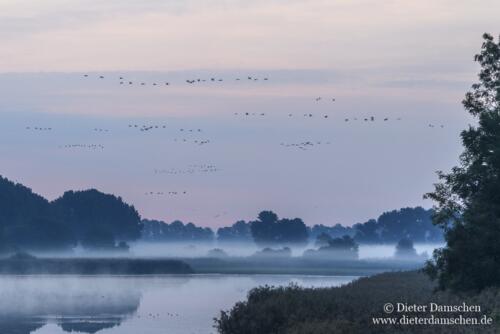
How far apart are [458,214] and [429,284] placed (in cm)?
1307

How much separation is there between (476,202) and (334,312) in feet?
46.5

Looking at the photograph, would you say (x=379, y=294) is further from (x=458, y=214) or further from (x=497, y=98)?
(x=497, y=98)

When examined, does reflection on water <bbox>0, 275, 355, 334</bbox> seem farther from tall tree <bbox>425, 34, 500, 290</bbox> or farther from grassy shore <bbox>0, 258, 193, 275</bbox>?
grassy shore <bbox>0, 258, 193, 275</bbox>

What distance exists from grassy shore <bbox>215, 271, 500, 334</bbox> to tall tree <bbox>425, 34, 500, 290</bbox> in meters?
1.92

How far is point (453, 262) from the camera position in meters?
58.9

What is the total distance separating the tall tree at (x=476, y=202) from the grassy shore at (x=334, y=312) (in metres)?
1.92

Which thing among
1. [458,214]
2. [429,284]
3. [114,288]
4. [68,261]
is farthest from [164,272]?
[458,214]

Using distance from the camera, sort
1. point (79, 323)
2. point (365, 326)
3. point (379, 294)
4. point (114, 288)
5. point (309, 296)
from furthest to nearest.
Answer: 1. point (114, 288)
2. point (79, 323)
3. point (379, 294)
4. point (309, 296)
5. point (365, 326)

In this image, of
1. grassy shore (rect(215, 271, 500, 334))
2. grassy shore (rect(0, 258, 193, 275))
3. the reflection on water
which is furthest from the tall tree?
grassy shore (rect(0, 258, 193, 275))

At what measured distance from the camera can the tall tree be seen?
190ft

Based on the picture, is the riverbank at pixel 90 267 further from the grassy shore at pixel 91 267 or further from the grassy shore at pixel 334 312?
the grassy shore at pixel 334 312

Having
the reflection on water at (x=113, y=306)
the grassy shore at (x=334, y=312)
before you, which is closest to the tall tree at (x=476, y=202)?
the grassy shore at (x=334, y=312)

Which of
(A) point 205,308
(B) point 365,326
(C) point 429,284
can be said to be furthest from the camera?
(A) point 205,308

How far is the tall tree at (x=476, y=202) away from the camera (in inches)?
2279
